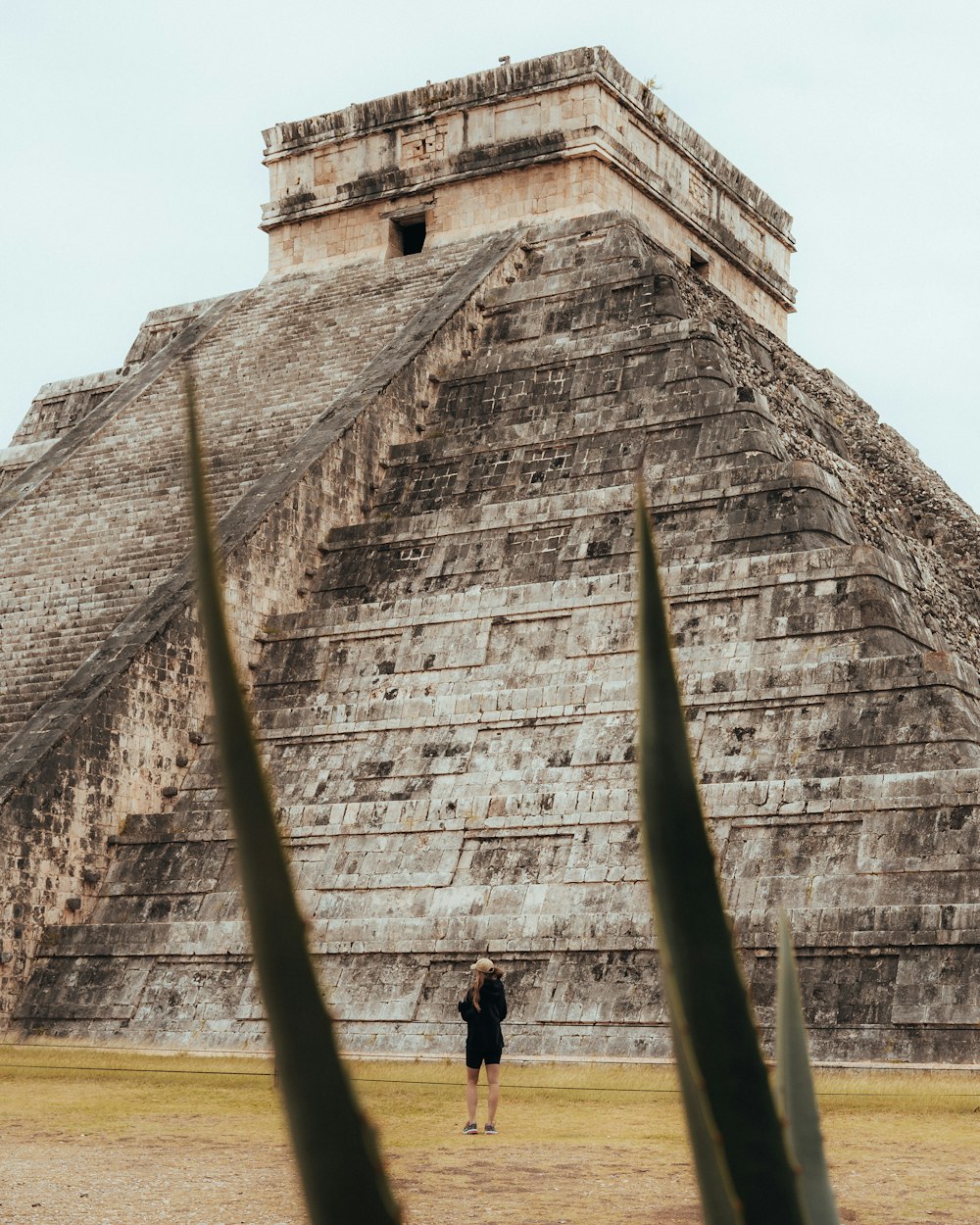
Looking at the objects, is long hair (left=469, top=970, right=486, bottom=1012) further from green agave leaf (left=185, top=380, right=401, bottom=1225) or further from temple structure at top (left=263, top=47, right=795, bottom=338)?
temple structure at top (left=263, top=47, right=795, bottom=338)

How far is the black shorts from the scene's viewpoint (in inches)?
353

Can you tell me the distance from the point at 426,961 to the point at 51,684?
173 inches

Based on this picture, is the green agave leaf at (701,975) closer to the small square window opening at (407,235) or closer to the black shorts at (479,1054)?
the black shorts at (479,1054)

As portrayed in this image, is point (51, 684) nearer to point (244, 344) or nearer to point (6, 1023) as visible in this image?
point (6, 1023)

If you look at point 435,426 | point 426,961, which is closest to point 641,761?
point 426,961

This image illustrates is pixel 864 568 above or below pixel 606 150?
below

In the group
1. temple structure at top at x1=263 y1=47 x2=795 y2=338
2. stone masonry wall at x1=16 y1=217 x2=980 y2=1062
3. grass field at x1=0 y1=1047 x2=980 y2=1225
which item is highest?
temple structure at top at x1=263 y1=47 x2=795 y2=338

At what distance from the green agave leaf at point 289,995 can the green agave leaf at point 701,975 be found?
0.41 m

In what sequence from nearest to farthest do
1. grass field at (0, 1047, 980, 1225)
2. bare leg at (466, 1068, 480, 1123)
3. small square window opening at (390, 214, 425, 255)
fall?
1. grass field at (0, 1047, 980, 1225)
2. bare leg at (466, 1068, 480, 1123)
3. small square window opening at (390, 214, 425, 255)

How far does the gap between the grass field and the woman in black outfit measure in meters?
0.15

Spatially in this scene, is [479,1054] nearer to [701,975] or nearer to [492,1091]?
[492,1091]

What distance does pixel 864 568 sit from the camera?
13016mm

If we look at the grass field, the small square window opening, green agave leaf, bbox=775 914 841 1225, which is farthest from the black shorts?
the small square window opening

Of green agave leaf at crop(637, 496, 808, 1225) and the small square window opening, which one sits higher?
the small square window opening
